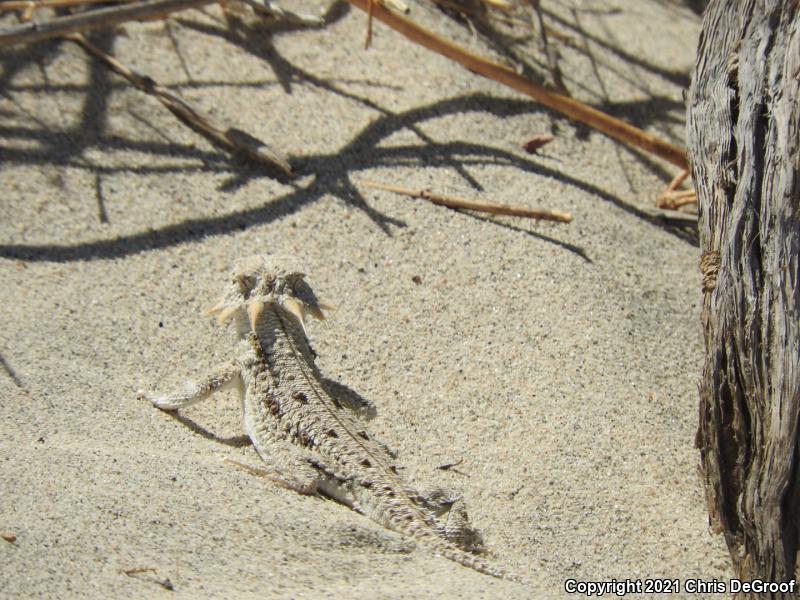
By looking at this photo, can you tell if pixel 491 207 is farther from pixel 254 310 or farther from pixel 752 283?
pixel 752 283

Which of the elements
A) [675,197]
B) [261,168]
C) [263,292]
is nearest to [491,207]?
[675,197]

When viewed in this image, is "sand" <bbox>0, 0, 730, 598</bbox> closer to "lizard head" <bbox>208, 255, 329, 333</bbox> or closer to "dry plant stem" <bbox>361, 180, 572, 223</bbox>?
"dry plant stem" <bbox>361, 180, 572, 223</bbox>

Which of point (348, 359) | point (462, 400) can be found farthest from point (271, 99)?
point (462, 400)

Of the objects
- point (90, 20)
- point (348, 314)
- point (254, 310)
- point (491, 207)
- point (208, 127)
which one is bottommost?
point (348, 314)

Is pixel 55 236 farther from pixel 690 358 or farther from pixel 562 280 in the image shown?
pixel 690 358

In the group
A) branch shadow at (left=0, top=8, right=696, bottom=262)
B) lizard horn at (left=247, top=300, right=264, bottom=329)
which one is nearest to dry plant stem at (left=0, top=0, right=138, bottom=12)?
branch shadow at (left=0, top=8, right=696, bottom=262)

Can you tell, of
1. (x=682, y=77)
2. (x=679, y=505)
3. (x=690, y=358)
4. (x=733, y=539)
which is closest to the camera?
(x=733, y=539)
